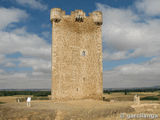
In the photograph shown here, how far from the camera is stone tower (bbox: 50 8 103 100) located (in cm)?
1883

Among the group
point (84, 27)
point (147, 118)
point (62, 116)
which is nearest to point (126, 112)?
point (147, 118)

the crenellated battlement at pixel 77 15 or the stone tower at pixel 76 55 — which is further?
the crenellated battlement at pixel 77 15

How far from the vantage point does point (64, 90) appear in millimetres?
18750

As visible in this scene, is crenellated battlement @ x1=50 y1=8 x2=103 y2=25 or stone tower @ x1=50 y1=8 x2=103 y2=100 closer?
stone tower @ x1=50 y1=8 x2=103 y2=100

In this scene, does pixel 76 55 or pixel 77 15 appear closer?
pixel 76 55

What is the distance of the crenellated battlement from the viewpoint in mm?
19391

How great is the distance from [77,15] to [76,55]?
4425mm

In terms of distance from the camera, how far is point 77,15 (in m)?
20.1

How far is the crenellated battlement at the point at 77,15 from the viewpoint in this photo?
19.4 metres

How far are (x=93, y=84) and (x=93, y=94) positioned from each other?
1090mm

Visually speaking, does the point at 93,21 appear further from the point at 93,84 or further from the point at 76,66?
the point at 93,84

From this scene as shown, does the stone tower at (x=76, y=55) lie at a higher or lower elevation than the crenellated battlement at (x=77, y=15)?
lower

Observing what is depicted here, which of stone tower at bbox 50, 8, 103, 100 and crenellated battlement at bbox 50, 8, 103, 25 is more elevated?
crenellated battlement at bbox 50, 8, 103, 25

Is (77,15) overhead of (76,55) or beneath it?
overhead
